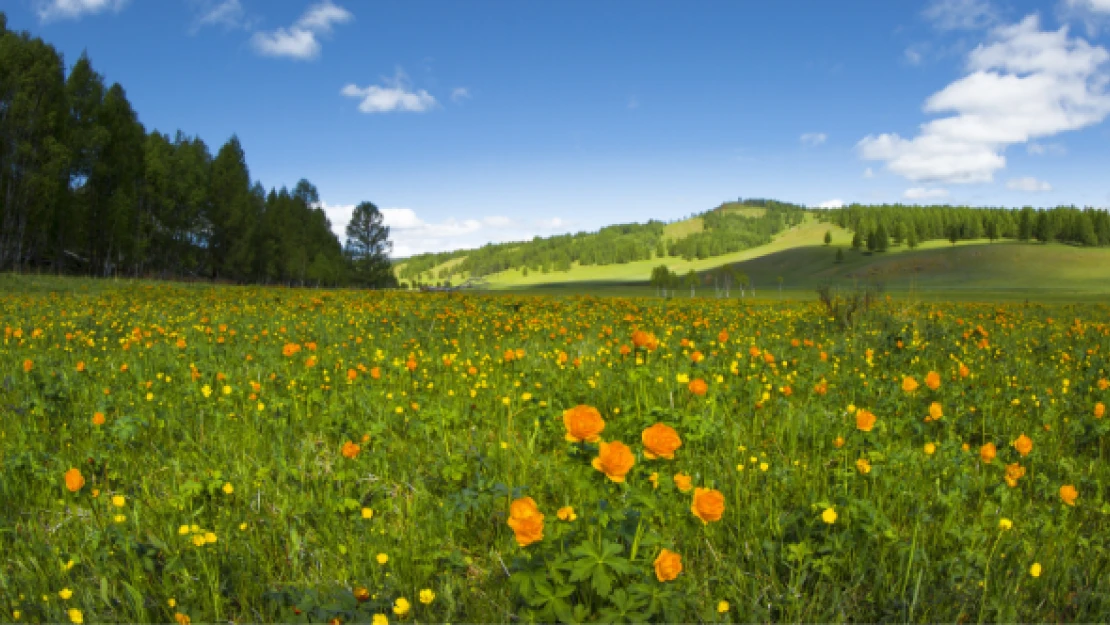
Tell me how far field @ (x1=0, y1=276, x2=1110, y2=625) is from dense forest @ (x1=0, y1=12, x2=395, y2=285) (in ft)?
118

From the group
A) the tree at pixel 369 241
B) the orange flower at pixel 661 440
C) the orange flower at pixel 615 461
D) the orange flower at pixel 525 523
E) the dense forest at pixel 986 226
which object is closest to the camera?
the orange flower at pixel 525 523

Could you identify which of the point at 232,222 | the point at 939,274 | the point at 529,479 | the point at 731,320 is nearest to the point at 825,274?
the point at 939,274

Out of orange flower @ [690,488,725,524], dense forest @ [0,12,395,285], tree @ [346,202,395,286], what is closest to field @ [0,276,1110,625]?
orange flower @ [690,488,725,524]

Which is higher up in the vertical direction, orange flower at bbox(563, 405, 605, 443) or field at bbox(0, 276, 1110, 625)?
orange flower at bbox(563, 405, 605, 443)

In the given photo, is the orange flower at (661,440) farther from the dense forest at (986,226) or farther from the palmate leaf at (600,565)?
the dense forest at (986,226)

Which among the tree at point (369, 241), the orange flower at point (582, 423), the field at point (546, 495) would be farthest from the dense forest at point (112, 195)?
the orange flower at point (582, 423)

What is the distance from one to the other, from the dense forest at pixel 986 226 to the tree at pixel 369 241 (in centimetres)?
12617

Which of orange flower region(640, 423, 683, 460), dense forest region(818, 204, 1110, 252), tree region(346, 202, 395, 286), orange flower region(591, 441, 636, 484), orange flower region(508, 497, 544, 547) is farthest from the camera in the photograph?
dense forest region(818, 204, 1110, 252)

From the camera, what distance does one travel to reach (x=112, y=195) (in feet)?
121

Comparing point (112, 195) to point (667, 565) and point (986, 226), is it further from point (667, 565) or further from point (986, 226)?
point (986, 226)

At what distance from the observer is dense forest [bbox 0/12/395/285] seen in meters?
29.9

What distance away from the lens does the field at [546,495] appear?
1.98 meters

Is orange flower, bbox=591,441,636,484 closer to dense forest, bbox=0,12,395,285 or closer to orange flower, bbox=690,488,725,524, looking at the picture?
orange flower, bbox=690,488,725,524

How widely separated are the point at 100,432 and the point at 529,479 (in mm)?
2711
